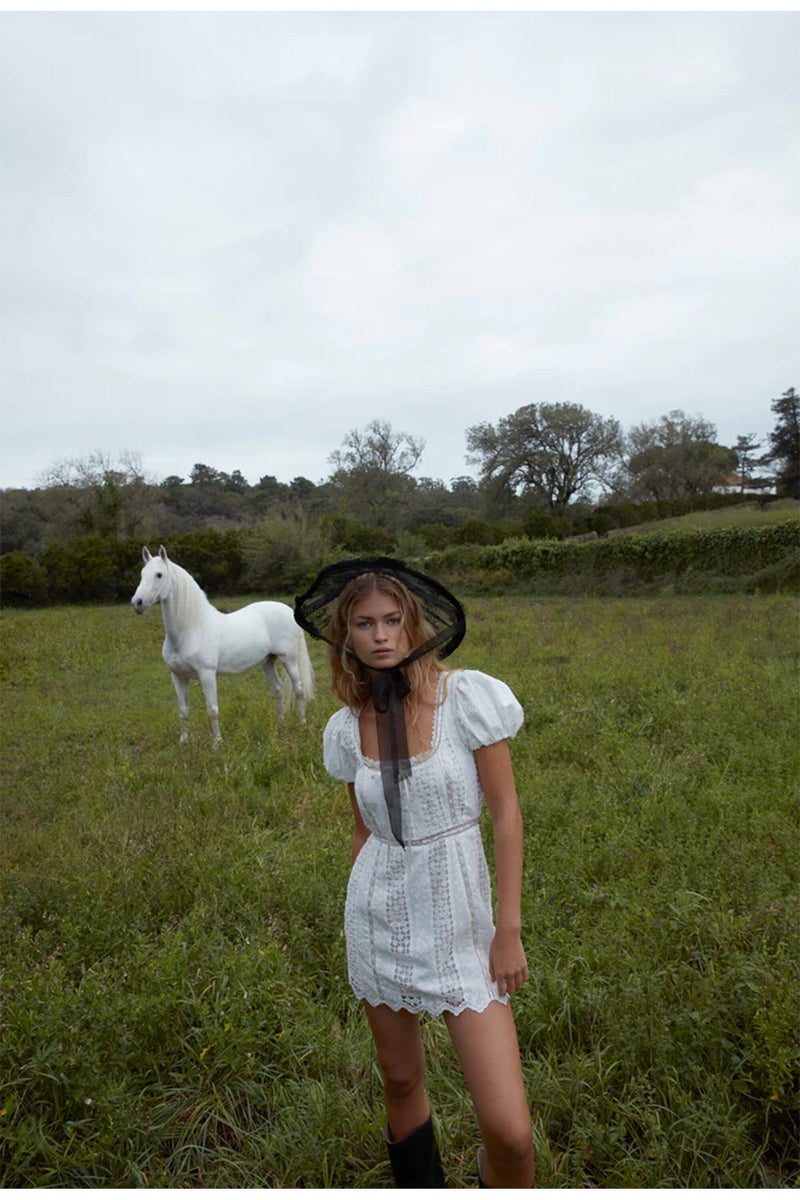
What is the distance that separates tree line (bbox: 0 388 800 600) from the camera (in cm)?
2091

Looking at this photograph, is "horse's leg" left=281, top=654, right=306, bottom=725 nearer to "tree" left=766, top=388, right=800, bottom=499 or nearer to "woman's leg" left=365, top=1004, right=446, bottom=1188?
"woman's leg" left=365, top=1004, right=446, bottom=1188

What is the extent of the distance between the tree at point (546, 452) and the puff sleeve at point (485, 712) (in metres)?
33.3

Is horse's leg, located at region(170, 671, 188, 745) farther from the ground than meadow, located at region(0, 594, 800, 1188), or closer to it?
farther from the ground

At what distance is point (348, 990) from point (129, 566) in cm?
1964

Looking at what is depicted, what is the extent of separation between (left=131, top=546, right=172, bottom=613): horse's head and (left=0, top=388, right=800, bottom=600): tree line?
516 inches

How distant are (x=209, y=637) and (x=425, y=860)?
19.4 ft

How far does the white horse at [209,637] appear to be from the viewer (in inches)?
274

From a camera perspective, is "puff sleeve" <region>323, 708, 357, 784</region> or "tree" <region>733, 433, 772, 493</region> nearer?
"puff sleeve" <region>323, 708, 357, 784</region>

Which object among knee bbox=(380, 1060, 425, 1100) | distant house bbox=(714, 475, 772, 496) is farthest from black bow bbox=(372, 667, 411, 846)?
distant house bbox=(714, 475, 772, 496)

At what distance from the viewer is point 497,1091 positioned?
1.61m

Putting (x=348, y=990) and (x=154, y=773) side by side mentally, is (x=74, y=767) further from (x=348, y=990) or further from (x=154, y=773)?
(x=348, y=990)

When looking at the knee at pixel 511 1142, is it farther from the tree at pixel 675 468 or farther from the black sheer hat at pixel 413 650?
the tree at pixel 675 468

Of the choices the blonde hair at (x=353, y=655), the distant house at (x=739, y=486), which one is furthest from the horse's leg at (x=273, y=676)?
the distant house at (x=739, y=486)

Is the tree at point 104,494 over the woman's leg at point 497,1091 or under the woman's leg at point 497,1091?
over
